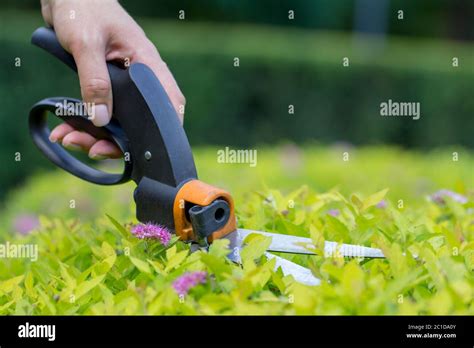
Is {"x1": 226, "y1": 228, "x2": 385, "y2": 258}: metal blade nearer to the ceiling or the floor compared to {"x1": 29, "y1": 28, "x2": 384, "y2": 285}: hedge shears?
nearer to the floor

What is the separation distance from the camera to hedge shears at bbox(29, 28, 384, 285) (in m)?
1.57

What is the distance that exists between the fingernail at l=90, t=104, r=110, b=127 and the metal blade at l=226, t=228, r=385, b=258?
47 centimetres

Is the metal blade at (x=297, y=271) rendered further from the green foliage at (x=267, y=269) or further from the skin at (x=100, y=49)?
the skin at (x=100, y=49)

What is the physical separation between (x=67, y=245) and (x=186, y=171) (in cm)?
48

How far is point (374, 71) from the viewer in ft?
30.6

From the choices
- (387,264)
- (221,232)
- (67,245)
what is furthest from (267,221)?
(67,245)

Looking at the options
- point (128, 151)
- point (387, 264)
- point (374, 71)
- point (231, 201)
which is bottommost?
point (387, 264)

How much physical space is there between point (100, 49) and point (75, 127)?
0.28 meters

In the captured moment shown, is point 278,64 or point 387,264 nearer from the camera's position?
point 387,264

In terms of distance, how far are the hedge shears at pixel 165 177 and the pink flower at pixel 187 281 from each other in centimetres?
15

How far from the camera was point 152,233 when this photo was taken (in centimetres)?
159

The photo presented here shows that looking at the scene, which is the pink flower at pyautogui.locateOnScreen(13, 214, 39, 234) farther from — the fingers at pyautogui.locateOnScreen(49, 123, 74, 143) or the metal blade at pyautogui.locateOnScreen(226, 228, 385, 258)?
the metal blade at pyautogui.locateOnScreen(226, 228, 385, 258)

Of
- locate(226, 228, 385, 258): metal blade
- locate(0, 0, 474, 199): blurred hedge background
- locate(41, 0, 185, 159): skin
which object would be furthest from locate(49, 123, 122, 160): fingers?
locate(0, 0, 474, 199): blurred hedge background
